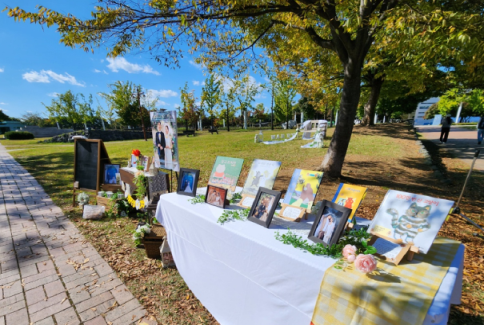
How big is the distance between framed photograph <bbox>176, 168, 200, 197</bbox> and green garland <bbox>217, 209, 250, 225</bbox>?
703 mm

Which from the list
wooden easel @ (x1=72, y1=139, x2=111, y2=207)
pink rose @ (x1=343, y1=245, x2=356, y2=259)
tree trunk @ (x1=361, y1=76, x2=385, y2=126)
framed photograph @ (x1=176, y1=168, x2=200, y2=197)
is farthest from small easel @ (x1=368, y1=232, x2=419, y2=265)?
tree trunk @ (x1=361, y1=76, x2=385, y2=126)

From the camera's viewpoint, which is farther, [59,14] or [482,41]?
[59,14]

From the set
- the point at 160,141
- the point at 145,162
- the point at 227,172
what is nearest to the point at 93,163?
the point at 145,162

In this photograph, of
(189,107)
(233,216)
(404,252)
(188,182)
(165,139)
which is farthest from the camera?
(189,107)

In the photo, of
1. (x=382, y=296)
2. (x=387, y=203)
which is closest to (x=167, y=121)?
(x=387, y=203)

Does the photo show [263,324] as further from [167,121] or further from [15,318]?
[167,121]

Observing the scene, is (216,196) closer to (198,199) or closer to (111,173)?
(198,199)

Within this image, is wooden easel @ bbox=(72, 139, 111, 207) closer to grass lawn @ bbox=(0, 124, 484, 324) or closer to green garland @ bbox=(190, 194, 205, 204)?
grass lawn @ bbox=(0, 124, 484, 324)

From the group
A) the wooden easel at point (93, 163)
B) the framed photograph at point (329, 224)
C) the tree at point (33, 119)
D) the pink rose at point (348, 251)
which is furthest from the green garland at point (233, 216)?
the tree at point (33, 119)

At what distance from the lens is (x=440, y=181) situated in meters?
5.70

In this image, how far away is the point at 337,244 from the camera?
150 centimetres

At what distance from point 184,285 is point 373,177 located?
5.82 m

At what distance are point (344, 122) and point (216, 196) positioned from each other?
A: 13.5 feet

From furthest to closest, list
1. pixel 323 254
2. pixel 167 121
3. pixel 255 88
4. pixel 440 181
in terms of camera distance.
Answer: pixel 255 88 < pixel 440 181 < pixel 167 121 < pixel 323 254
